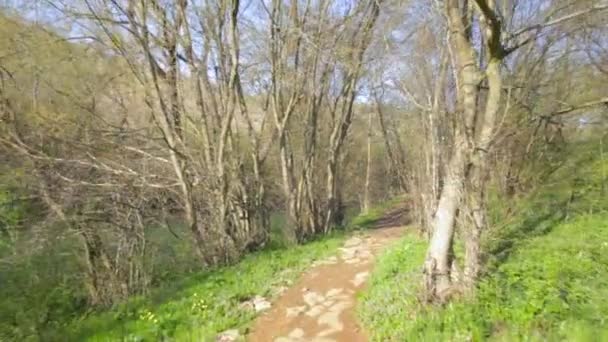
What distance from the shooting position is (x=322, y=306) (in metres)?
5.63

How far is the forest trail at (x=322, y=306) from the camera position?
4.79 m

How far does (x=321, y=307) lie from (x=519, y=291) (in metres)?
2.48

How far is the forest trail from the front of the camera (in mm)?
4793

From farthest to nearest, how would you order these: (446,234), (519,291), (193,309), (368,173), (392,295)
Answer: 1. (368,173)
2. (193,309)
3. (392,295)
4. (446,234)
5. (519,291)

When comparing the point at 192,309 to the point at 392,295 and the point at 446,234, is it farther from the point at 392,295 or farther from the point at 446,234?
the point at 446,234

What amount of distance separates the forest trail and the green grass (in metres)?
0.28

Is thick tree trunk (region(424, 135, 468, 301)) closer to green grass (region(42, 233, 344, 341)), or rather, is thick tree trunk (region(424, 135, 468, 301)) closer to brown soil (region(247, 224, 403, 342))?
brown soil (region(247, 224, 403, 342))

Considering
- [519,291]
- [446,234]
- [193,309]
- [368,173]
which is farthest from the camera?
[368,173]

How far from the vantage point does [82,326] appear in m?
5.71

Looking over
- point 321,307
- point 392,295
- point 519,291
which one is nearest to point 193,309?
point 321,307

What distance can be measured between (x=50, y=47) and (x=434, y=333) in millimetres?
9571

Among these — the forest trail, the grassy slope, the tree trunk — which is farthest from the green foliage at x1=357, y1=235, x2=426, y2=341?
the tree trunk

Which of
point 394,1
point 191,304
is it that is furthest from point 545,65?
point 191,304

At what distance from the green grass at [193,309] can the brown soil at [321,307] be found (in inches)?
10.2
